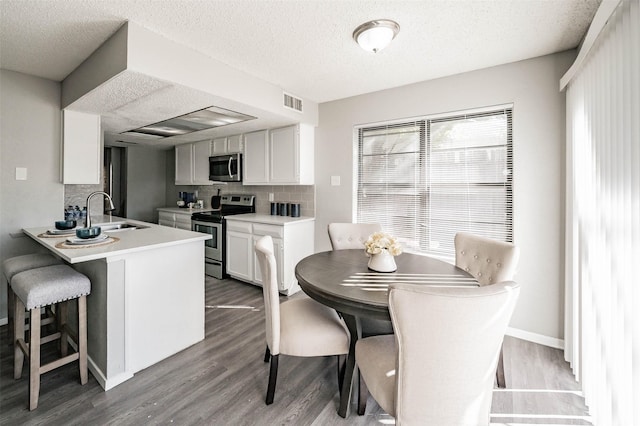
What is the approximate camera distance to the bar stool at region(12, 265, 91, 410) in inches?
65.4

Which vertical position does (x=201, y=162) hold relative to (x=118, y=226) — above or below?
above

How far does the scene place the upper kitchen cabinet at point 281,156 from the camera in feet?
12.0

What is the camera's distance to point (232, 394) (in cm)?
181

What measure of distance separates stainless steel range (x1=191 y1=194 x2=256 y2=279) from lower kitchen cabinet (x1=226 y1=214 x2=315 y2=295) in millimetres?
97

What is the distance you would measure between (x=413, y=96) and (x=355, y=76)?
0.67m

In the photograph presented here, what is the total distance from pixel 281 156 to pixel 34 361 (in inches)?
115

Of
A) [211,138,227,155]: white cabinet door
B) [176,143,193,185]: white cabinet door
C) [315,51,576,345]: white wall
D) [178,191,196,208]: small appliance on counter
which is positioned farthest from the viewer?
[178,191,196,208]: small appliance on counter

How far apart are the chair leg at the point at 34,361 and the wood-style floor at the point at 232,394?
0.07 metres

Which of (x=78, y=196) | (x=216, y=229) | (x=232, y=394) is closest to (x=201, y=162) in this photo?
(x=216, y=229)

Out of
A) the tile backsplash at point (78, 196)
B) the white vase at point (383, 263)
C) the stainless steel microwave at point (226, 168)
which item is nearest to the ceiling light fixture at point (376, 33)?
the white vase at point (383, 263)

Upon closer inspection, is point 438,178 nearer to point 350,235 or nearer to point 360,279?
point 350,235

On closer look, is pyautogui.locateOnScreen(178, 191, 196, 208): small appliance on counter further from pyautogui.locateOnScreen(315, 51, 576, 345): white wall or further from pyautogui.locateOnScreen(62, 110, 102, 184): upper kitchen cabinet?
pyautogui.locateOnScreen(315, 51, 576, 345): white wall

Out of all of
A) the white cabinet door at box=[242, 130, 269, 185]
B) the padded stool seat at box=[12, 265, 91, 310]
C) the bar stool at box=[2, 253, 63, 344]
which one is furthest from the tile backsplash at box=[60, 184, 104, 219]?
the padded stool seat at box=[12, 265, 91, 310]

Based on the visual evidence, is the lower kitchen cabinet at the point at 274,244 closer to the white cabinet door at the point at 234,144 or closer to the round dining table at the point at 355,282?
the white cabinet door at the point at 234,144
